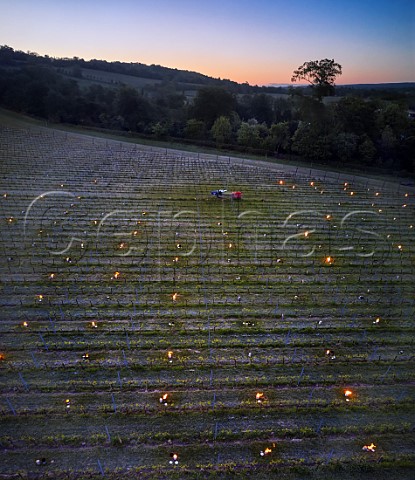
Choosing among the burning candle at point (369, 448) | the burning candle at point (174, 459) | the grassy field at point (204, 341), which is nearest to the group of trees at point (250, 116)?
the grassy field at point (204, 341)

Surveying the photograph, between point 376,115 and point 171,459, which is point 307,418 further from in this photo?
point 376,115

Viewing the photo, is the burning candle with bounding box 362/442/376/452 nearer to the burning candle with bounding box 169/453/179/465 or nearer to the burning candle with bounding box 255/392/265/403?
the burning candle with bounding box 255/392/265/403

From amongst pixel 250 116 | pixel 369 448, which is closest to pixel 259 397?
pixel 369 448

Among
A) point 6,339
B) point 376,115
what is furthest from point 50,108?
point 6,339

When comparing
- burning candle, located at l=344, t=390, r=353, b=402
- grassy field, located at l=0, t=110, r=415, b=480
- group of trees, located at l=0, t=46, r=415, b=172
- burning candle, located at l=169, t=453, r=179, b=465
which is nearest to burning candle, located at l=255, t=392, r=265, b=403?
grassy field, located at l=0, t=110, r=415, b=480

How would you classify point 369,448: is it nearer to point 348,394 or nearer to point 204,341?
point 348,394

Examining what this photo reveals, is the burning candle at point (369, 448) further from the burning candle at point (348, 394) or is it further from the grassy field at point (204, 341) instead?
the burning candle at point (348, 394)
